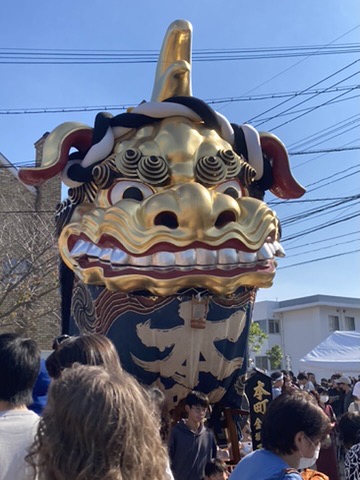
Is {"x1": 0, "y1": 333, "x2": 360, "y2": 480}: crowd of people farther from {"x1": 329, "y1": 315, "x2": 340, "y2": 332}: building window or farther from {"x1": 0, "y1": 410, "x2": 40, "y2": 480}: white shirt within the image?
{"x1": 329, "y1": 315, "x2": 340, "y2": 332}: building window

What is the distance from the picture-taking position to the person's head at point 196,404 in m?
3.46

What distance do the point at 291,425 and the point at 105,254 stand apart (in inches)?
73.0

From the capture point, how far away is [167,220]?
3.52 meters

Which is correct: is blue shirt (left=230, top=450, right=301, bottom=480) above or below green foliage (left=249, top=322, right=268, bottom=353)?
below

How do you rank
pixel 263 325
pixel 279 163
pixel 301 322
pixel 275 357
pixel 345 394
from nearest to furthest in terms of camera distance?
1. pixel 279 163
2. pixel 345 394
3. pixel 275 357
4. pixel 301 322
5. pixel 263 325

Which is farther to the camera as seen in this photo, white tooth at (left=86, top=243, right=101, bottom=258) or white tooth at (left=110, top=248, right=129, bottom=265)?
white tooth at (left=86, top=243, right=101, bottom=258)

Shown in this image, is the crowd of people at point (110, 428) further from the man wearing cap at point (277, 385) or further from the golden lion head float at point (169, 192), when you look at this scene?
the man wearing cap at point (277, 385)

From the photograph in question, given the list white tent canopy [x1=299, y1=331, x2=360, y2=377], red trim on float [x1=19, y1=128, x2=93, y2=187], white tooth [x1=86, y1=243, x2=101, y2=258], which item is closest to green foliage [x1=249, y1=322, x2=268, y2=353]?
white tent canopy [x1=299, y1=331, x2=360, y2=377]

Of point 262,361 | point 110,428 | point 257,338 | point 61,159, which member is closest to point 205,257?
point 61,159

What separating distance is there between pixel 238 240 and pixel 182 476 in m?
1.46

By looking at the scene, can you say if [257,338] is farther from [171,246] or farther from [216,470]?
[171,246]

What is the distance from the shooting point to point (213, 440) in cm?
371

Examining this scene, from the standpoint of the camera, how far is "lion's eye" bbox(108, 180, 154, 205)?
367 centimetres

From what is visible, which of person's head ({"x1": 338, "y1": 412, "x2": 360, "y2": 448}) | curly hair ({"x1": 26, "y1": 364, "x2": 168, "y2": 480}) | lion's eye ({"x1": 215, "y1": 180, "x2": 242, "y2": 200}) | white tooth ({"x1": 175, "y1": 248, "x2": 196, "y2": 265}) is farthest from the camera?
lion's eye ({"x1": 215, "y1": 180, "x2": 242, "y2": 200})
